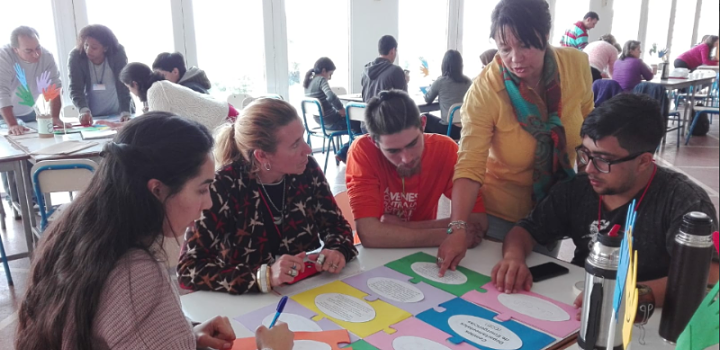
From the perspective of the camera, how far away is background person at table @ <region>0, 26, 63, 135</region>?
143 inches

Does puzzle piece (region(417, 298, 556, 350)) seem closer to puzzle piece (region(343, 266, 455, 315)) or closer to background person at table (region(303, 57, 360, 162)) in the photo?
puzzle piece (region(343, 266, 455, 315))

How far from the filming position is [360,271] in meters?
1.46

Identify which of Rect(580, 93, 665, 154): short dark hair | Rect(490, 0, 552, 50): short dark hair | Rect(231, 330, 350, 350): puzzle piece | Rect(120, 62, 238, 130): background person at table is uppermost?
Rect(490, 0, 552, 50): short dark hair

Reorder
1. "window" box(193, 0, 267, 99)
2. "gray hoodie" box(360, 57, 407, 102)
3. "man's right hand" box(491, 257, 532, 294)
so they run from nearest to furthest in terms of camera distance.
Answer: "man's right hand" box(491, 257, 532, 294), "gray hoodie" box(360, 57, 407, 102), "window" box(193, 0, 267, 99)

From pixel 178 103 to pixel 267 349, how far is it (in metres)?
2.14

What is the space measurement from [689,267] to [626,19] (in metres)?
11.6

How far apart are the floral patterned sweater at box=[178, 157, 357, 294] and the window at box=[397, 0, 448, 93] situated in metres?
5.52

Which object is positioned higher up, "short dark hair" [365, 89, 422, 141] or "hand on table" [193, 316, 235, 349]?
"short dark hair" [365, 89, 422, 141]

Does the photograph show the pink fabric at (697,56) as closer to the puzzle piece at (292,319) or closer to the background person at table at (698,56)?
the background person at table at (698,56)

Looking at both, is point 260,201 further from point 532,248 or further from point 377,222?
point 532,248

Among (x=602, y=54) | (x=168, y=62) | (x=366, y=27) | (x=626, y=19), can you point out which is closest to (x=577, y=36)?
(x=602, y=54)

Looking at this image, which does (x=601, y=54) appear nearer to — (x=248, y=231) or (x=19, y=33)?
(x=19, y=33)

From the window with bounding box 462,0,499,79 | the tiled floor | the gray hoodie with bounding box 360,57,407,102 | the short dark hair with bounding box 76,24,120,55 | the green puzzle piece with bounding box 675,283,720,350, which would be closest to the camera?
the green puzzle piece with bounding box 675,283,720,350

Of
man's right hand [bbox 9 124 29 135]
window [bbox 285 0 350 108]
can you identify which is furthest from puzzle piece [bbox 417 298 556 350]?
window [bbox 285 0 350 108]
